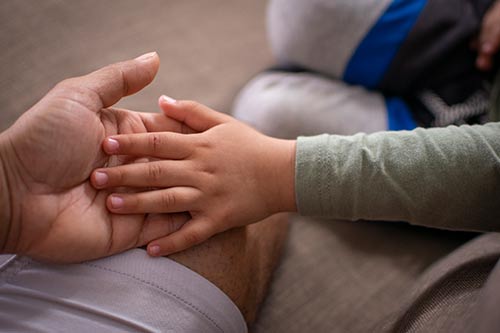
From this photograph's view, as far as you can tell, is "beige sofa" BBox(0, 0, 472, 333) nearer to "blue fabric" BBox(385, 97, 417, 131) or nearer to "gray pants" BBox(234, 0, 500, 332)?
"gray pants" BBox(234, 0, 500, 332)

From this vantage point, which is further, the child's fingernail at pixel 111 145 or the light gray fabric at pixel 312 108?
the light gray fabric at pixel 312 108

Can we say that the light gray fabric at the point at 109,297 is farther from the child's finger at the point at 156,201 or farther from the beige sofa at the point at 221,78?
the beige sofa at the point at 221,78

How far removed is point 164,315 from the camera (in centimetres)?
50

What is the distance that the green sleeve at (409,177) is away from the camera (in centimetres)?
56

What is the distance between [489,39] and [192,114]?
0.59 m

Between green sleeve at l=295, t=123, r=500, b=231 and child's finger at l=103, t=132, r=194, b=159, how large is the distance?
0.15 meters

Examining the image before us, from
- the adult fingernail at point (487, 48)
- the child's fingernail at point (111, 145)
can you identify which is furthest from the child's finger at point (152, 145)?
the adult fingernail at point (487, 48)

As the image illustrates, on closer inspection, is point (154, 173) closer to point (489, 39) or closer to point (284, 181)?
point (284, 181)

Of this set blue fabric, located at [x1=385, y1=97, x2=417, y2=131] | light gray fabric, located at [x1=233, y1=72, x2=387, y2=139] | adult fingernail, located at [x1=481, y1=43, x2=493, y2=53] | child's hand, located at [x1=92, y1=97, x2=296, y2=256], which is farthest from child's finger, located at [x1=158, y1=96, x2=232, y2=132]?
adult fingernail, located at [x1=481, y1=43, x2=493, y2=53]

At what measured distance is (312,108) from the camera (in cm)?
83

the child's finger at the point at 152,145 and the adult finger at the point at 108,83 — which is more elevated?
the adult finger at the point at 108,83

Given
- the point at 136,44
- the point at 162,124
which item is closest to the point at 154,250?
the point at 162,124

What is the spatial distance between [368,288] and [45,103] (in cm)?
56

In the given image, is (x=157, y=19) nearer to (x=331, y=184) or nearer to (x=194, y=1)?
(x=194, y=1)
